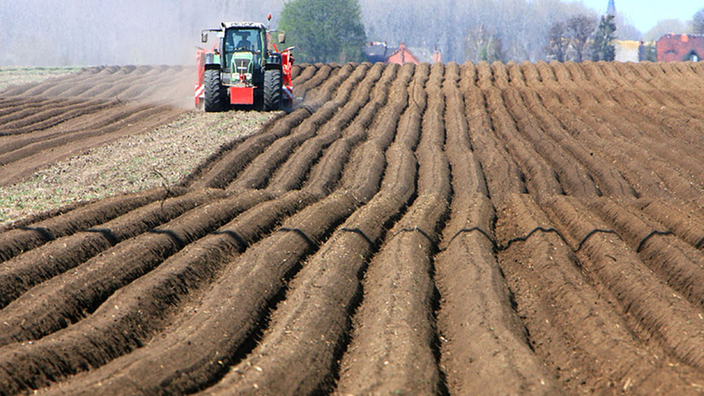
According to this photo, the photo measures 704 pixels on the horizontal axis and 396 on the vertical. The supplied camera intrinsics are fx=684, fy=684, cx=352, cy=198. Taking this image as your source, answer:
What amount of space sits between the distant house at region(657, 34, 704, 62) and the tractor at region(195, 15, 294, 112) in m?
54.4

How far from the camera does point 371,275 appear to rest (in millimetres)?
6812

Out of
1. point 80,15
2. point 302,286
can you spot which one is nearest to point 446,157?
point 302,286

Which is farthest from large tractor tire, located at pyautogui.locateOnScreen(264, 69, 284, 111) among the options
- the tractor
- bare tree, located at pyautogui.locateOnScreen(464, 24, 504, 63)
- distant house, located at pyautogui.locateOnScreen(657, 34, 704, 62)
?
bare tree, located at pyautogui.locateOnScreen(464, 24, 504, 63)

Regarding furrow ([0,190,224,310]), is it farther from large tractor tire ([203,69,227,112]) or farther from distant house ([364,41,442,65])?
distant house ([364,41,442,65])

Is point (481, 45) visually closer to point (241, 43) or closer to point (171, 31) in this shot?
point (171, 31)

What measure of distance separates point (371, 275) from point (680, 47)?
6496 centimetres

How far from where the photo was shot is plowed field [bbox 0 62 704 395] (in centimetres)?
454

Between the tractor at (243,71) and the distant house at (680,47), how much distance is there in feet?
178

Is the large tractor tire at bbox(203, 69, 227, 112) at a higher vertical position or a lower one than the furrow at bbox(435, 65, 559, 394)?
higher

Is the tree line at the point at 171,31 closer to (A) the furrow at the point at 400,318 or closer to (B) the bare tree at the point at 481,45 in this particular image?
(B) the bare tree at the point at 481,45

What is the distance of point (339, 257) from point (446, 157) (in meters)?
6.58

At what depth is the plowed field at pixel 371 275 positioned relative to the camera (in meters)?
4.54

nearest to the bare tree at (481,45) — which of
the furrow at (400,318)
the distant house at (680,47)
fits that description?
the distant house at (680,47)

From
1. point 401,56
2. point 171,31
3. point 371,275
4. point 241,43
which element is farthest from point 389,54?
point 371,275
